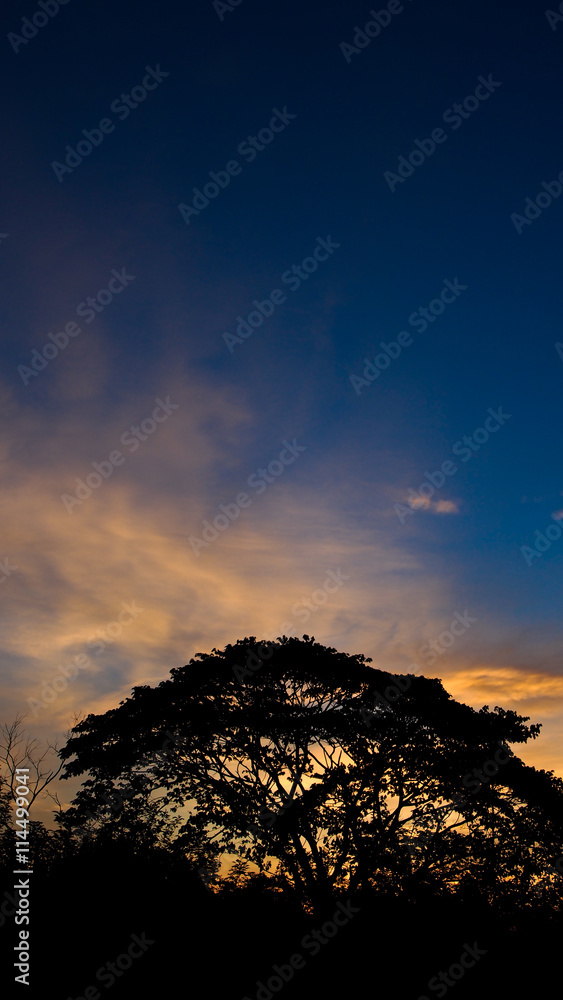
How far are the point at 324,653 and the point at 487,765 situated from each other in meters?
6.17

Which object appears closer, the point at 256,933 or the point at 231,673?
the point at 256,933

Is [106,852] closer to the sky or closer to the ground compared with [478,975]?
closer to the sky

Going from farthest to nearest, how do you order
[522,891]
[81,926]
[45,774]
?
1. [45,774]
2. [522,891]
3. [81,926]

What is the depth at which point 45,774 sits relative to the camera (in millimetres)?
24578

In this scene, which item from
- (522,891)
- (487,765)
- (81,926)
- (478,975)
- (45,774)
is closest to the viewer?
(81,926)

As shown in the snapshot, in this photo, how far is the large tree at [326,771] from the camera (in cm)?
1820

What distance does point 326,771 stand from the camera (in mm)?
18797

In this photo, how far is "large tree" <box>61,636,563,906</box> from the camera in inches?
717

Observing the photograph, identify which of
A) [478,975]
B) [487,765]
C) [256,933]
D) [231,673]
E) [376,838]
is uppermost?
[231,673]

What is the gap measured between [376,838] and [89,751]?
957 cm

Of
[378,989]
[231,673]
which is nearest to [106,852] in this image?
[231,673]

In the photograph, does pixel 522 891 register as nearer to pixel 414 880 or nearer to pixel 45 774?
pixel 414 880

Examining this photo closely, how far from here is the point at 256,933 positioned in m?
15.1

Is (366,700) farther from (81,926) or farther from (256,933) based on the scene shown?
(81,926)
